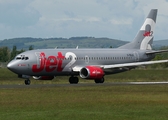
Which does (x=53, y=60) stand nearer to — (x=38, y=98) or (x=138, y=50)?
(x=138, y=50)

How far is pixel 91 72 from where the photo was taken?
199ft

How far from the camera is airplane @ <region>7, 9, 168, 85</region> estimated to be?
59.0 meters

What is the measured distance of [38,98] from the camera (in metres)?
37.4

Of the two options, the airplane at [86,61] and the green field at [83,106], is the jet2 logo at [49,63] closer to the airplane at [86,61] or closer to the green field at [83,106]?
the airplane at [86,61]

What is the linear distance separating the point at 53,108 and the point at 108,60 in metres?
36.3

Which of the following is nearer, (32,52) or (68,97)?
(68,97)

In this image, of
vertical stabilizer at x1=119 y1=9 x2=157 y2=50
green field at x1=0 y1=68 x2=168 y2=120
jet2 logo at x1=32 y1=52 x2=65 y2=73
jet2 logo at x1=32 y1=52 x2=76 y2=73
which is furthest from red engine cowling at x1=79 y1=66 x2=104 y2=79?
green field at x1=0 y1=68 x2=168 y2=120

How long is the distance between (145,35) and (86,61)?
1090 centimetres

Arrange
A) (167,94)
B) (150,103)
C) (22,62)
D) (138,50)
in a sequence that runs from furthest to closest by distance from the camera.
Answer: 1. (138,50)
2. (22,62)
3. (167,94)
4. (150,103)

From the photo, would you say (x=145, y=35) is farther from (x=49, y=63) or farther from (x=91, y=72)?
(x=49, y=63)

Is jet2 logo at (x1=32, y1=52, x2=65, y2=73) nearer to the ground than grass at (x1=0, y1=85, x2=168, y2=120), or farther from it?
farther from it

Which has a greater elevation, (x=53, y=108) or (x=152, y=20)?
(x=152, y=20)

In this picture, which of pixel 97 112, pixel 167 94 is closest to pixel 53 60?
pixel 167 94

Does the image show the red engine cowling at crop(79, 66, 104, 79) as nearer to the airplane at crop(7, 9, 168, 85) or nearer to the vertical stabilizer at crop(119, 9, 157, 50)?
the airplane at crop(7, 9, 168, 85)
